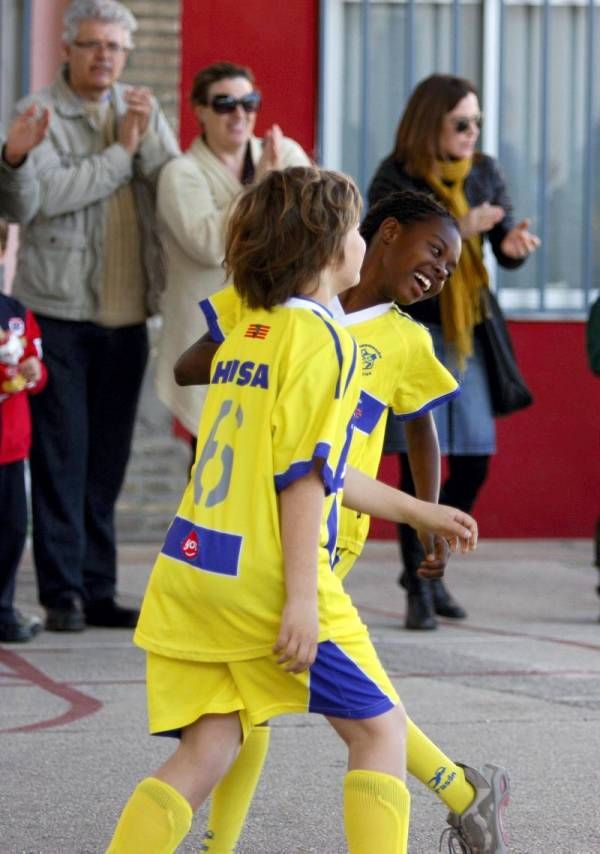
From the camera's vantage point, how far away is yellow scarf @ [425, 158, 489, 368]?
6715mm

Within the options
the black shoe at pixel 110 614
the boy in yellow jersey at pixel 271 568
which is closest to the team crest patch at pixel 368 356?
the boy in yellow jersey at pixel 271 568

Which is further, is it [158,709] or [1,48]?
[1,48]

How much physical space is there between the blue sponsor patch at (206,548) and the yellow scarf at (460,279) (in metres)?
3.52

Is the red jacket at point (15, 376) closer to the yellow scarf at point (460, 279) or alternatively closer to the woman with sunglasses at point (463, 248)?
the woman with sunglasses at point (463, 248)

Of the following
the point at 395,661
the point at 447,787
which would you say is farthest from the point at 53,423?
the point at 447,787

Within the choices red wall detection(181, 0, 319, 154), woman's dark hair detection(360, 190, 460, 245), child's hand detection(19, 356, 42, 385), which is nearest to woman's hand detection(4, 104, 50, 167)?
child's hand detection(19, 356, 42, 385)

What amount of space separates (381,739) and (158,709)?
398 millimetres

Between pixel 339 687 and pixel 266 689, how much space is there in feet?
0.42

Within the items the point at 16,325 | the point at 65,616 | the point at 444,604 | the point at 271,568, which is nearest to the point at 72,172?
the point at 16,325

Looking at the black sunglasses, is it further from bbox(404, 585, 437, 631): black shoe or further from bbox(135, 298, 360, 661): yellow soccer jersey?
bbox(135, 298, 360, 661): yellow soccer jersey

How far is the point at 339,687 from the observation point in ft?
10.6

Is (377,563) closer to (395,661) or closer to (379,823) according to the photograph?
(395,661)

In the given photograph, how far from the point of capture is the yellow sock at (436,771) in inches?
143

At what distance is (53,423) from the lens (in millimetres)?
6648
